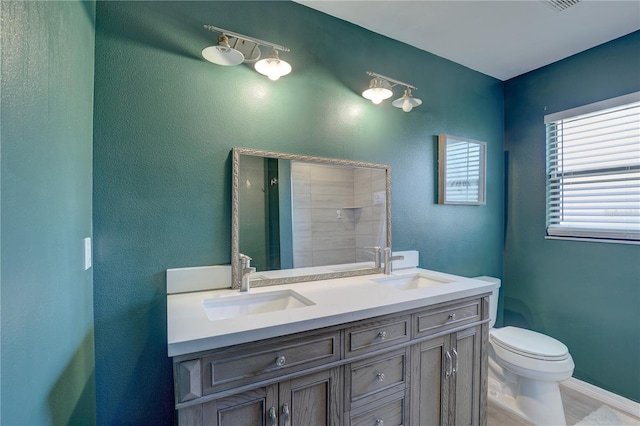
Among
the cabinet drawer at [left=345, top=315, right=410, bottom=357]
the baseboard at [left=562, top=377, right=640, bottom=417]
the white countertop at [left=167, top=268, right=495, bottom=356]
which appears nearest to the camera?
the white countertop at [left=167, top=268, right=495, bottom=356]

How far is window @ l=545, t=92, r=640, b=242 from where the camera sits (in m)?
2.02

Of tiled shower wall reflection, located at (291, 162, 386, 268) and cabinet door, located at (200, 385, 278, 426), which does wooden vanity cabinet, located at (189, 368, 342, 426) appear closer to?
cabinet door, located at (200, 385, 278, 426)

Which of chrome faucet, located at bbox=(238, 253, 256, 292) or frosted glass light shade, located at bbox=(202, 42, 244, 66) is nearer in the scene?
frosted glass light shade, located at bbox=(202, 42, 244, 66)

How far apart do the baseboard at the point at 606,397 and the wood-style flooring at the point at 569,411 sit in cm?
3

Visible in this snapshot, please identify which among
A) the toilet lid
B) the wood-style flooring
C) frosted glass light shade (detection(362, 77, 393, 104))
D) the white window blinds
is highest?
frosted glass light shade (detection(362, 77, 393, 104))

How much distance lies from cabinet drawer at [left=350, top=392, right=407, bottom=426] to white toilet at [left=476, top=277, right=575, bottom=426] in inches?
38.9

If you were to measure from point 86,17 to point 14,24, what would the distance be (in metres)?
0.72

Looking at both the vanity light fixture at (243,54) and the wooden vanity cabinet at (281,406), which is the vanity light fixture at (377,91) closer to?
the vanity light fixture at (243,54)

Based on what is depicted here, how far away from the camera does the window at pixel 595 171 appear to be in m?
2.02

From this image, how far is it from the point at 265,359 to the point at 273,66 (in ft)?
4.40

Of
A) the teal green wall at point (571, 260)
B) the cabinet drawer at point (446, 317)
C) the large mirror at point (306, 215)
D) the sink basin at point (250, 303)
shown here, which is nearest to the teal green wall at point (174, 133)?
the large mirror at point (306, 215)

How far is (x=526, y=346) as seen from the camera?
186 cm

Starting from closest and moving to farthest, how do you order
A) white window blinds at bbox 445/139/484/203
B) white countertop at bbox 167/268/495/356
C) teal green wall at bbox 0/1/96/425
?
1. teal green wall at bbox 0/1/96/425
2. white countertop at bbox 167/268/495/356
3. white window blinds at bbox 445/139/484/203

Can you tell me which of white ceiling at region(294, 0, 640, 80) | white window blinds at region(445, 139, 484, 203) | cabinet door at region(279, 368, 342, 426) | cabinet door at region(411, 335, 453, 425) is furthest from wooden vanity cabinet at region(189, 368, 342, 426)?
white ceiling at region(294, 0, 640, 80)
